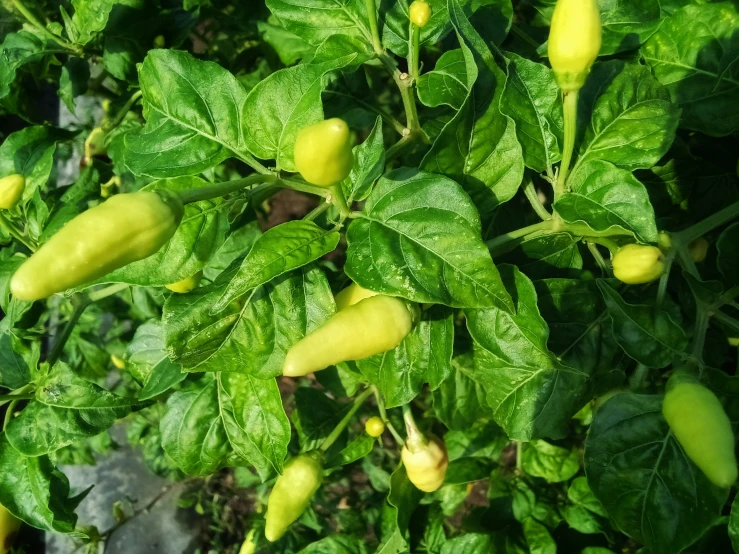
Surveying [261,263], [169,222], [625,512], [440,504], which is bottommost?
[440,504]

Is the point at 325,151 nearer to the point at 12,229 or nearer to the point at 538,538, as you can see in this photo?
the point at 12,229

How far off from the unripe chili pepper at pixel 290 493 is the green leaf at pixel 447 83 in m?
0.83

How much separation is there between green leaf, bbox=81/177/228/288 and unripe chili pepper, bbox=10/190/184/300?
0.27 metres

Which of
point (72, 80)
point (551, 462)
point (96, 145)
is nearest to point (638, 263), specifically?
point (551, 462)

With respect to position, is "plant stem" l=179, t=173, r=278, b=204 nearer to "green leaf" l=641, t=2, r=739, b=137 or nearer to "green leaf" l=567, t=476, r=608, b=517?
"green leaf" l=641, t=2, r=739, b=137

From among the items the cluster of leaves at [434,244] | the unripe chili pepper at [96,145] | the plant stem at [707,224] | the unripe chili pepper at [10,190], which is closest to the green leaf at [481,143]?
the cluster of leaves at [434,244]

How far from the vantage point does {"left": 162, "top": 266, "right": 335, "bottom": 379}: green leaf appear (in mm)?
1140

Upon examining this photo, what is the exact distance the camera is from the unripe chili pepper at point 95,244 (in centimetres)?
73

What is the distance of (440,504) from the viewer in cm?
201

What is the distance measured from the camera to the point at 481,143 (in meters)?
1.11

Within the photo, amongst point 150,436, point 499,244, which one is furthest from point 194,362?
point 150,436

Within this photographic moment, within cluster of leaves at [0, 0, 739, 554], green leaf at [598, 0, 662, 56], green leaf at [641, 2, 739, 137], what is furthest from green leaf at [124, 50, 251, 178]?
green leaf at [641, 2, 739, 137]

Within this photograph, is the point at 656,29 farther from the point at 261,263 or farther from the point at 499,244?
the point at 261,263

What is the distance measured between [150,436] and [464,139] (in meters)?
1.90
